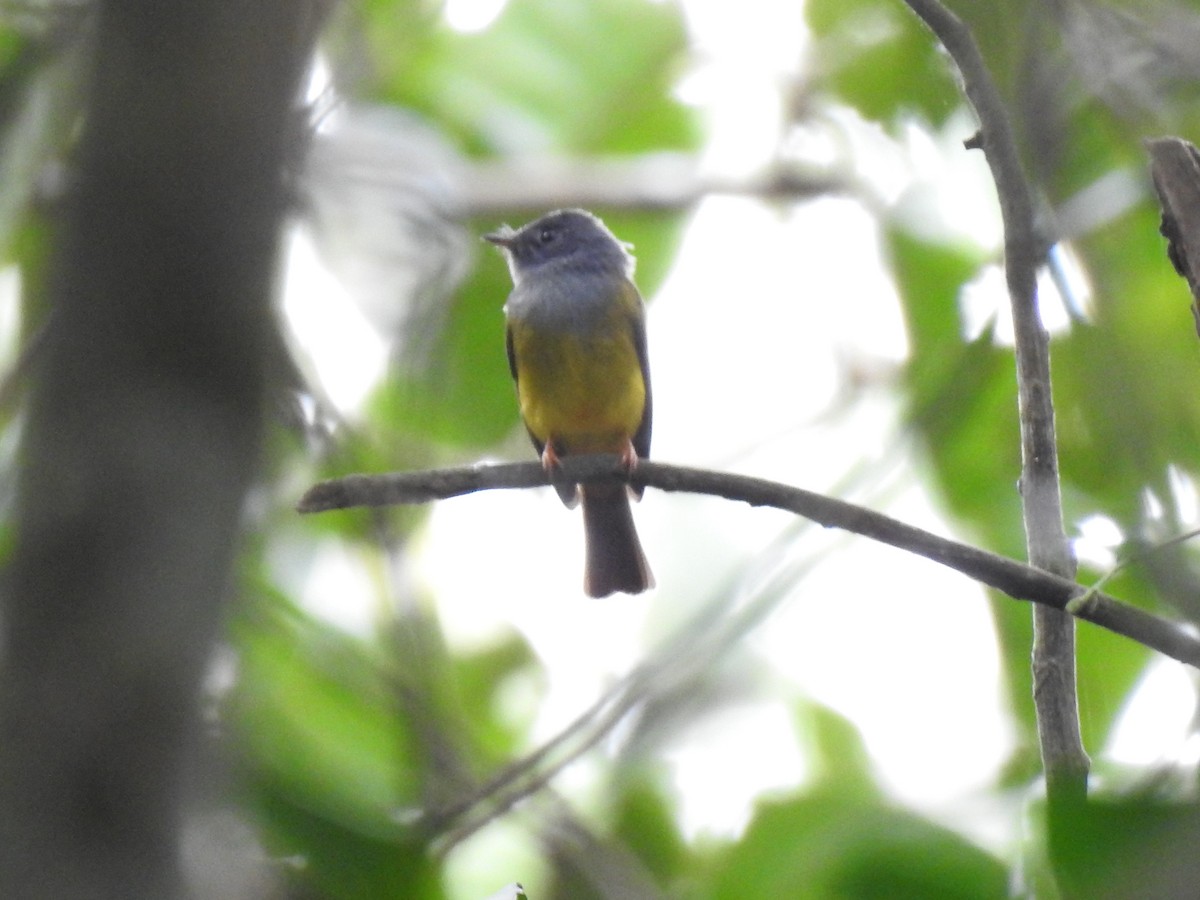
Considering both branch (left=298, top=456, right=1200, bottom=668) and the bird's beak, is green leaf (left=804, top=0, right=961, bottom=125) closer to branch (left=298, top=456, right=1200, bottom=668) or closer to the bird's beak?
branch (left=298, top=456, right=1200, bottom=668)

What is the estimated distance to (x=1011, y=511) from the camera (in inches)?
137

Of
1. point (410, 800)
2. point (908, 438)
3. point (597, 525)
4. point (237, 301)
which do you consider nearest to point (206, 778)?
point (237, 301)

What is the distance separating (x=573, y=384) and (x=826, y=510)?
3.08 metres

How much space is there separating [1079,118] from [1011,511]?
95cm

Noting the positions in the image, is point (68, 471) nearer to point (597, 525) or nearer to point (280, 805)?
point (280, 805)

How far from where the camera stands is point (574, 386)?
5.43 m

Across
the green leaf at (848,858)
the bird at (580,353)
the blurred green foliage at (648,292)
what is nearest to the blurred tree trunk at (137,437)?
the blurred green foliage at (648,292)

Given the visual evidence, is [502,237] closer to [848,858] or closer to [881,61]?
[881,61]

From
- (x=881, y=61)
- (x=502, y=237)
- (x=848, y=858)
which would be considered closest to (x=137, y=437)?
(x=848, y=858)

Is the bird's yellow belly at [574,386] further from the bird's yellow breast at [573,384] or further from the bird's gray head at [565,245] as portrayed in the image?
the bird's gray head at [565,245]

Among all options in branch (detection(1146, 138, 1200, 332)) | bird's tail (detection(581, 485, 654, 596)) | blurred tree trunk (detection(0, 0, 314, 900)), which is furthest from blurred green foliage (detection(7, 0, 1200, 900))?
bird's tail (detection(581, 485, 654, 596))

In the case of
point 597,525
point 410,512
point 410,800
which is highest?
point 597,525

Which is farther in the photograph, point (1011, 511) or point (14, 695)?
point (1011, 511)

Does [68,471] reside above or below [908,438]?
below
